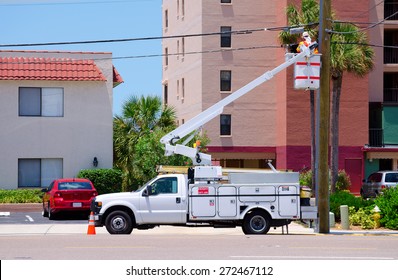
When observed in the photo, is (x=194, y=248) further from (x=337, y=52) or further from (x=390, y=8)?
(x=390, y=8)

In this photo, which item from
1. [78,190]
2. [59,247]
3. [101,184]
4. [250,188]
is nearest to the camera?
[59,247]

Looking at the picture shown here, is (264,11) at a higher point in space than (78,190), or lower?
higher

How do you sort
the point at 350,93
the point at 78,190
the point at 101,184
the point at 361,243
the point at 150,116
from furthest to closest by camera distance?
1. the point at 350,93
2. the point at 150,116
3. the point at 101,184
4. the point at 78,190
5. the point at 361,243

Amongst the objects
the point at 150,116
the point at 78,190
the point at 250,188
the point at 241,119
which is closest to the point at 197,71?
the point at 241,119

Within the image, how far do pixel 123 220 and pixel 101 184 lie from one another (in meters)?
17.1

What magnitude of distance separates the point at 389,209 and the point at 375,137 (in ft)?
92.2

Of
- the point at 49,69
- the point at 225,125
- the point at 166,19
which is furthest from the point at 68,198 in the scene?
A: the point at 166,19

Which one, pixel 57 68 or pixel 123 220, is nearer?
pixel 123 220

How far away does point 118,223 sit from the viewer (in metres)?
25.5

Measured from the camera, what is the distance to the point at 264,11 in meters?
56.5

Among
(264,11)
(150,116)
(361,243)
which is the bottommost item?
(361,243)

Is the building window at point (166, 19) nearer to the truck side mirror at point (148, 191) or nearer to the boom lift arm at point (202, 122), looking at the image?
the boom lift arm at point (202, 122)

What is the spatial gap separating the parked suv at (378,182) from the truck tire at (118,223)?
2347 centimetres

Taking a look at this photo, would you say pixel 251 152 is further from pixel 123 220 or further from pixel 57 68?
pixel 123 220
